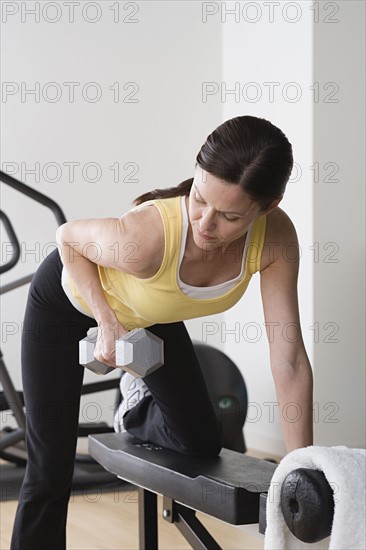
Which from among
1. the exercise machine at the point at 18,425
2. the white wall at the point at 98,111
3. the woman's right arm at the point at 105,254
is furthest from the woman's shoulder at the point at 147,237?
the white wall at the point at 98,111

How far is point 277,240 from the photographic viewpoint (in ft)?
5.40

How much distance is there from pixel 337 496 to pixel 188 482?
0.79 metres

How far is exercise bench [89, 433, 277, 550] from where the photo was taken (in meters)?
1.53

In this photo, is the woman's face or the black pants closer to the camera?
the woman's face

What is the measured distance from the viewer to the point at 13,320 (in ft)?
12.9

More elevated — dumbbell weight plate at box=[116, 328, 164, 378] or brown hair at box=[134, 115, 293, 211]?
brown hair at box=[134, 115, 293, 211]

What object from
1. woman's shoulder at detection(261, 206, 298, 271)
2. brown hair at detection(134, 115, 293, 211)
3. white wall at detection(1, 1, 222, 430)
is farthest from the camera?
white wall at detection(1, 1, 222, 430)

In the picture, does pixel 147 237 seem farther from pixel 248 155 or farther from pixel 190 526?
pixel 190 526

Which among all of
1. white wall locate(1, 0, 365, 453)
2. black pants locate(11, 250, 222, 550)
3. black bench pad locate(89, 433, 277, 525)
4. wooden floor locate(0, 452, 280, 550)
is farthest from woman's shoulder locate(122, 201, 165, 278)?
white wall locate(1, 0, 365, 453)

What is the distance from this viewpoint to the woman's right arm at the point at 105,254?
1.56 m

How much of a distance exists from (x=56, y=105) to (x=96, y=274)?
2.45 meters

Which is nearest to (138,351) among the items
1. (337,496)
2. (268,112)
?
(337,496)

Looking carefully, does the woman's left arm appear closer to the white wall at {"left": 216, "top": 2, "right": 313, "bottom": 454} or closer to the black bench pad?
the black bench pad

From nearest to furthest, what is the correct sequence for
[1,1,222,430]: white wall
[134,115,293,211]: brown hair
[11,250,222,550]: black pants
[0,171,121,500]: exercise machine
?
[134,115,293,211]: brown hair → [11,250,222,550]: black pants → [0,171,121,500]: exercise machine → [1,1,222,430]: white wall
